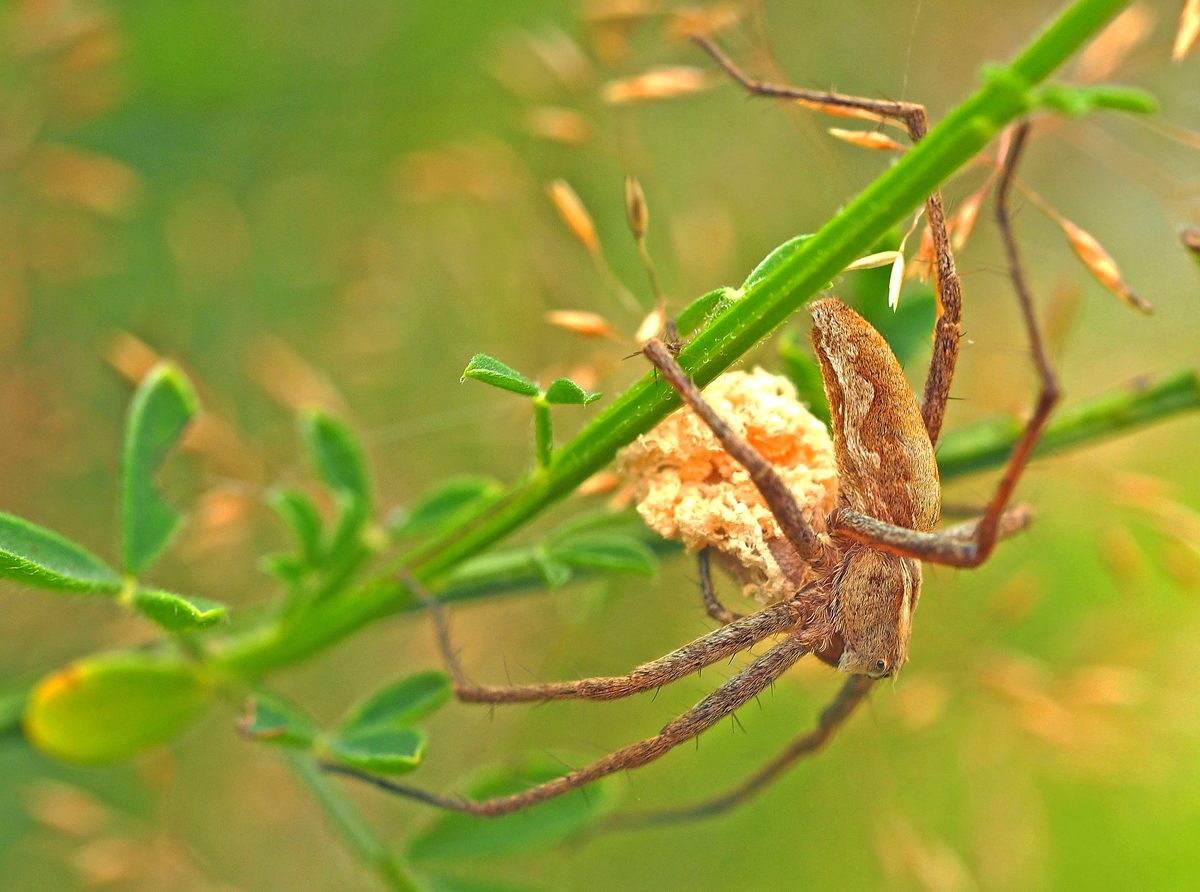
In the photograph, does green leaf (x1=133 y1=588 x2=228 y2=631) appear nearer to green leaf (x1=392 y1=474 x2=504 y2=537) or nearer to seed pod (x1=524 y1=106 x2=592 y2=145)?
green leaf (x1=392 y1=474 x2=504 y2=537)

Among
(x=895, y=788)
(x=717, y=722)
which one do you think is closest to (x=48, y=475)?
(x=717, y=722)

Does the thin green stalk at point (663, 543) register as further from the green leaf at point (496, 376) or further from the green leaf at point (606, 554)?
the green leaf at point (496, 376)

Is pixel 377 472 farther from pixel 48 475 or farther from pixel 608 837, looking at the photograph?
pixel 608 837

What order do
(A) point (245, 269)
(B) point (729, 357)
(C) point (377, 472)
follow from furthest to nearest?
(A) point (245, 269), (C) point (377, 472), (B) point (729, 357)

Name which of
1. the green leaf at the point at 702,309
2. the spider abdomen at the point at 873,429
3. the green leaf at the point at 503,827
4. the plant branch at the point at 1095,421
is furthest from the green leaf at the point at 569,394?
the plant branch at the point at 1095,421

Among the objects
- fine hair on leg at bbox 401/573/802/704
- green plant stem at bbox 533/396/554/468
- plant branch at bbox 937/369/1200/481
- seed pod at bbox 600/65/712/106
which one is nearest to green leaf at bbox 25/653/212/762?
fine hair on leg at bbox 401/573/802/704

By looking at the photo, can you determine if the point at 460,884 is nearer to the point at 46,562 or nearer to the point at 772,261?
the point at 46,562
